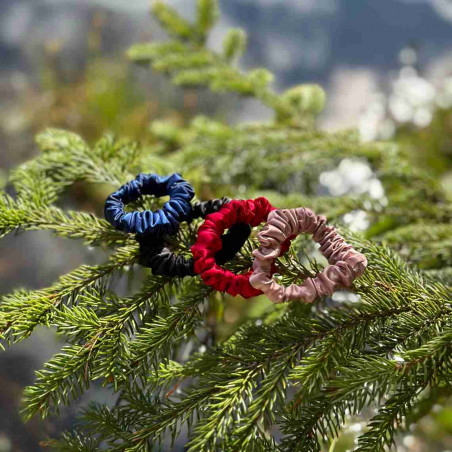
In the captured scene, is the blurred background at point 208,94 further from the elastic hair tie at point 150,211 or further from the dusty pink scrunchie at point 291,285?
the dusty pink scrunchie at point 291,285

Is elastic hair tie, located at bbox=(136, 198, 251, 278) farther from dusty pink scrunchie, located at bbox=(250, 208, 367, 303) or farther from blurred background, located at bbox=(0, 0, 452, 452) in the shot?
blurred background, located at bbox=(0, 0, 452, 452)

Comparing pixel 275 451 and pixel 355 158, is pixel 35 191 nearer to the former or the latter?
pixel 275 451

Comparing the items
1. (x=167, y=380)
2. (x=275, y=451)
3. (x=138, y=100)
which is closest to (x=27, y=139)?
(x=138, y=100)

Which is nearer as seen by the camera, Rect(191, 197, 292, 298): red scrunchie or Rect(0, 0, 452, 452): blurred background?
Rect(191, 197, 292, 298): red scrunchie

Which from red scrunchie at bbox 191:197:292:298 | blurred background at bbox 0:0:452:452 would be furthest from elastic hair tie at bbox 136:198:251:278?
blurred background at bbox 0:0:452:452

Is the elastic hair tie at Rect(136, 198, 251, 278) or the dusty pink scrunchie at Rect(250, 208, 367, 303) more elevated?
the dusty pink scrunchie at Rect(250, 208, 367, 303)

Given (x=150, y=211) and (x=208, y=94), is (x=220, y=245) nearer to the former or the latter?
(x=150, y=211)
